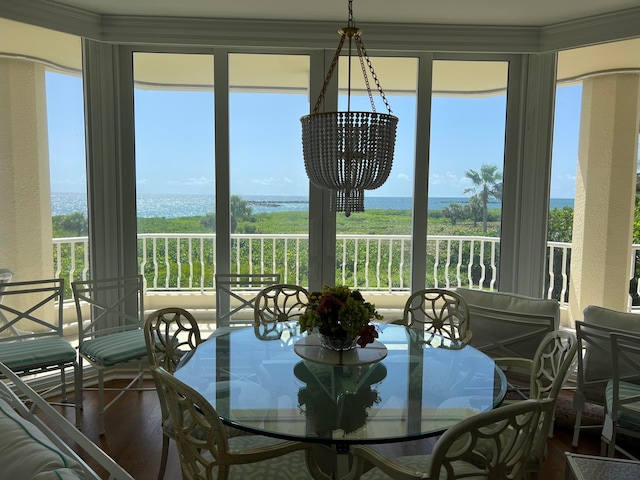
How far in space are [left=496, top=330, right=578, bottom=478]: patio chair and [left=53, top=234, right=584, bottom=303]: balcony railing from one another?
1.54m

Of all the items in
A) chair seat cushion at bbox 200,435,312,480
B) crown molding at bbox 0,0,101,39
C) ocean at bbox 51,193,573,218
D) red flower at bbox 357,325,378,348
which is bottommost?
chair seat cushion at bbox 200,435,312,480

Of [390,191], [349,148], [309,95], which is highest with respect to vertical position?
[309,95]

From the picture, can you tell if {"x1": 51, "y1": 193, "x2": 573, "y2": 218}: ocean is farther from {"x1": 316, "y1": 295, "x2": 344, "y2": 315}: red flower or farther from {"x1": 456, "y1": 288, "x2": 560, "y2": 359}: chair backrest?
{"x1": 316, "y1": 295, "x2": 344, "y2": 315}: red flower

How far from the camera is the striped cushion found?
9.21 ft

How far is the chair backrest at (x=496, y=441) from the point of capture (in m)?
1.32

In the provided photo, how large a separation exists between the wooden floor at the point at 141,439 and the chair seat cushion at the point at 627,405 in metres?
0.46

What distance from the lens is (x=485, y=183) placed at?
3812mm

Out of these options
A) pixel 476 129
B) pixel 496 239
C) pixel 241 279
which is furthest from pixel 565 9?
pixel 241 279

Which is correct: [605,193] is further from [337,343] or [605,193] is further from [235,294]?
[235,294]

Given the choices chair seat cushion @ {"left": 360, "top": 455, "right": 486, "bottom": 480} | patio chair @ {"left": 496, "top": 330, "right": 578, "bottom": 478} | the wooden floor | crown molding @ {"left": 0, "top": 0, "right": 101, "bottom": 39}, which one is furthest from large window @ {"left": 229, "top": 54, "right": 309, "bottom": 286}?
chair seat cushion @ {"left": 360, "top": 455, "right": 486, "bottom": 480}

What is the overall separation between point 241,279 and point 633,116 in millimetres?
3528

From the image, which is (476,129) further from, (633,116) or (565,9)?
(633,116)

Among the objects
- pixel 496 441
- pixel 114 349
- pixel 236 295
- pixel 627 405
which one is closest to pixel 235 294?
pixel 236 295

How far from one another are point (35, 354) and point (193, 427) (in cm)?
170
